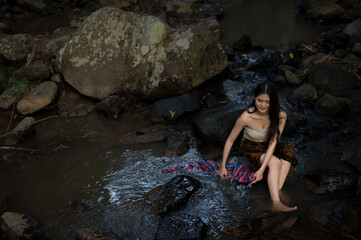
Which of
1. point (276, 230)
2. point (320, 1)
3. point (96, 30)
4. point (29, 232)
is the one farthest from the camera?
point (320, 1)

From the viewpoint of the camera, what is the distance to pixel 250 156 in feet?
13.6

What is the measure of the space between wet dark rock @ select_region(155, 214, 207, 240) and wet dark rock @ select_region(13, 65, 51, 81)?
5197 mm

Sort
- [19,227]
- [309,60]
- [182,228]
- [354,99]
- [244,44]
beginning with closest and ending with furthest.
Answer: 1. [182,228]
2. [19,227]
3. [354,99]
4. [309,60]
5. [244,44]

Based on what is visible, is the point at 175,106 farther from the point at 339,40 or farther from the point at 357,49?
the point at 339,40

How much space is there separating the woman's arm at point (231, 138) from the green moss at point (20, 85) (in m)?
5.04

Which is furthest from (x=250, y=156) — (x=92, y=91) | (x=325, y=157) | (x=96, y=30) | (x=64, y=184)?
(x=96, y=30)

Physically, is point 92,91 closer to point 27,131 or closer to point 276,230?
point 27,131

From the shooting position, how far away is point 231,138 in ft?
13.3

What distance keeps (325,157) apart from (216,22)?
25.0 ft

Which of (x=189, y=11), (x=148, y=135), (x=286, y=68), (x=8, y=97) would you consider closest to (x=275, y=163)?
(x=148, y=135)

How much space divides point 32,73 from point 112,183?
417cm

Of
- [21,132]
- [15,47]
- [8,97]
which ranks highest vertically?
[15,47]

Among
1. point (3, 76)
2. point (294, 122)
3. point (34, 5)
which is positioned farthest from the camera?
point (34, 5)

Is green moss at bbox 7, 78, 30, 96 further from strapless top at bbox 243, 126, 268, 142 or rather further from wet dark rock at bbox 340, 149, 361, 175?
wet dark rock at bbox 340, 149, 361, 175
